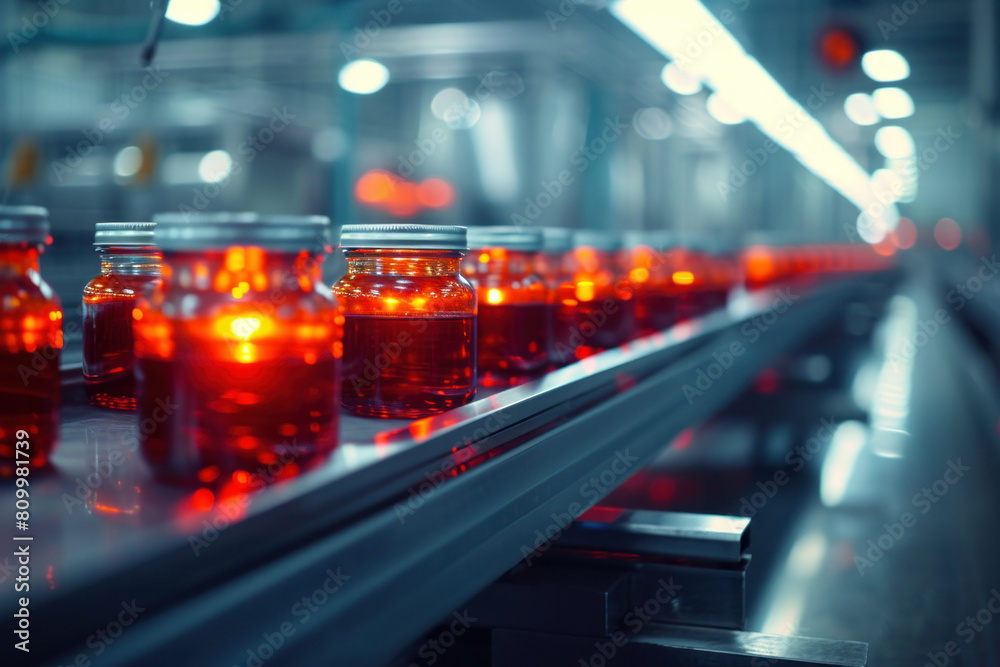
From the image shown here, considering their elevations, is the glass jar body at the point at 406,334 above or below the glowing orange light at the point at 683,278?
below

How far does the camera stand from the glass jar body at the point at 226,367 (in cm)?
56

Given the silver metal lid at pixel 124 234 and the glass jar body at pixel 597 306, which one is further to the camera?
the glass jar body at pixel 597 306

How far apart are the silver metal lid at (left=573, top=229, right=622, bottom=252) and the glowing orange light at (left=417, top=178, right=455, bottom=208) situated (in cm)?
676

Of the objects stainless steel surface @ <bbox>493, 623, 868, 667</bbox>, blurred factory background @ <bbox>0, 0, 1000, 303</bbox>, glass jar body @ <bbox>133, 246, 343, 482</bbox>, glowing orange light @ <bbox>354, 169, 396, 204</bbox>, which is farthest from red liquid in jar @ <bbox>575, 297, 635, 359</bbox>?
glowing orange light @ <bbox>354, 169, 396, 204</bbox>

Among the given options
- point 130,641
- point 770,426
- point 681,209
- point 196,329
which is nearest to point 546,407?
point 196,329

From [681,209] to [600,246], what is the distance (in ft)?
34.6

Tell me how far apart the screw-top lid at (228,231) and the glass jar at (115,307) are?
0.28 metres

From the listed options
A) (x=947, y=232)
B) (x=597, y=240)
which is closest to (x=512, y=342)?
(x=597, y=240)

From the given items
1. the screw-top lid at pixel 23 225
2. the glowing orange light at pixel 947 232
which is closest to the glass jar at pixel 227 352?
the screw-top lid at pixel 23 225

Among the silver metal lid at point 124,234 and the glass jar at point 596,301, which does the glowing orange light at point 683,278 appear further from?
the silver metal lid at point 124,234

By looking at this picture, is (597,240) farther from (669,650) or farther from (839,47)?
(839,47)

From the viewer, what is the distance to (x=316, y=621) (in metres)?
0.48

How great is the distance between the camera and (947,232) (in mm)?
28766

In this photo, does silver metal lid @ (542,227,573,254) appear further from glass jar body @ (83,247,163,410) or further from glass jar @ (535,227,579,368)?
glass jar body @ (83,247,163,410)
